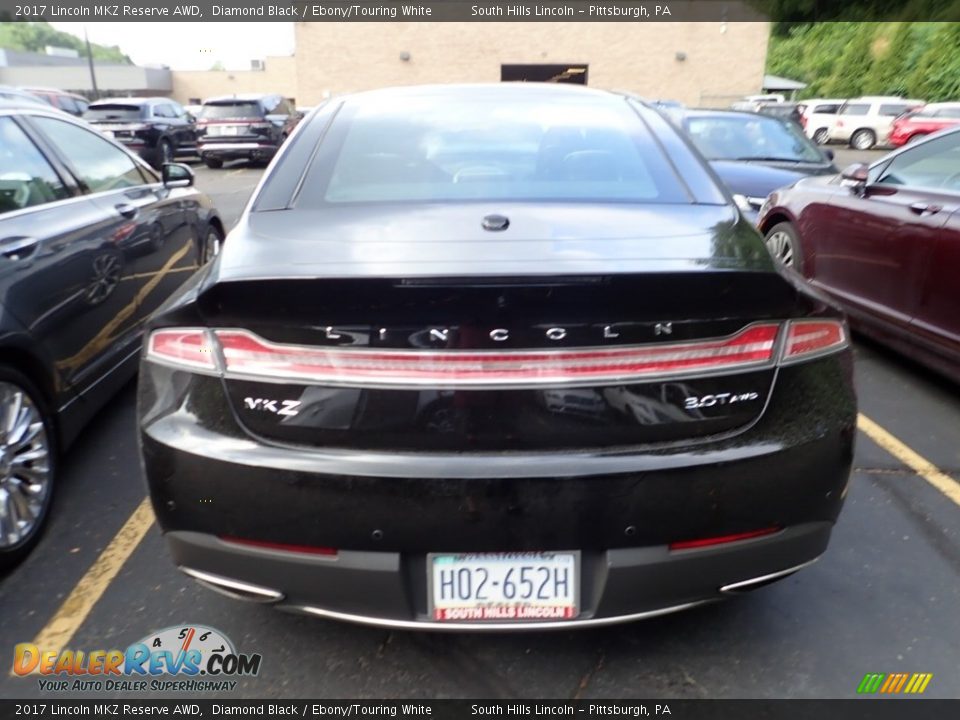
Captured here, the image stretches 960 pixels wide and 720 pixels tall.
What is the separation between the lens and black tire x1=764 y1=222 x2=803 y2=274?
564 cm

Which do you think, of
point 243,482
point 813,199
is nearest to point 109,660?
point 243,482

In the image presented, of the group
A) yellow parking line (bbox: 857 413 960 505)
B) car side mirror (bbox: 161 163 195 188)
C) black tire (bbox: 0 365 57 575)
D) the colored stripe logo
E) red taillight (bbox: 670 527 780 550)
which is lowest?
yellow parking line (bbox: 857 413 960 505)

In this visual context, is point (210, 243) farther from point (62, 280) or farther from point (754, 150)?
point (754, 150)

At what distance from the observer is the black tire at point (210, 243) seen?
5.19m

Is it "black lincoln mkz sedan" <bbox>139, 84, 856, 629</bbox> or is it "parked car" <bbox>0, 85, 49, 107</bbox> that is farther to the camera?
"parked car" <bbox>0, 85, 49, 107</bbox>

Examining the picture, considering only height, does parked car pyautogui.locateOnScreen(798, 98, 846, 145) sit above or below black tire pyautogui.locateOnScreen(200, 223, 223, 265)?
below

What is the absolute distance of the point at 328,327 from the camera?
1.81 meters

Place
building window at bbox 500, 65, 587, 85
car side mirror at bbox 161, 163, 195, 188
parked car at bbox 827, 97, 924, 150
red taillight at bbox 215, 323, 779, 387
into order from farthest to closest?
building window at bbox 500, 65, 587, 85 → parked car at bbox 827, 97, 924, 150 → car side mirror at bbox 161, 163, 195, 188 → red taillight at bbox 215, 323, 779, 387

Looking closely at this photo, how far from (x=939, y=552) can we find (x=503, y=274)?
211 cm

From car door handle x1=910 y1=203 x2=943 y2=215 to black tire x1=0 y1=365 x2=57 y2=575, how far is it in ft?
14.2

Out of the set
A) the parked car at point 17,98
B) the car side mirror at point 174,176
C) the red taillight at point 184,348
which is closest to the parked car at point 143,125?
the parked car at point 17,98

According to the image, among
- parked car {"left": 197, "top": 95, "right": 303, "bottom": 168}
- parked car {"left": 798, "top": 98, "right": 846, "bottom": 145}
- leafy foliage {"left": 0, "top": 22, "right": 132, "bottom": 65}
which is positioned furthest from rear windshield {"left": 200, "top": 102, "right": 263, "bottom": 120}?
leafy foliage {"left": 0, "top": 22, "right": 132, "bottom": 65}

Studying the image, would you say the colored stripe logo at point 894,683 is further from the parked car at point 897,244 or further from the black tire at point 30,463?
the black tire at point 30,463

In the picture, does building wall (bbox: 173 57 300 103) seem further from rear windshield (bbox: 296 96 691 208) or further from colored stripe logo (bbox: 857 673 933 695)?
colored stripe logo (bbox: 857 673 933 695)
